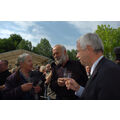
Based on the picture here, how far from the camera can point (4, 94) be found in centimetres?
221

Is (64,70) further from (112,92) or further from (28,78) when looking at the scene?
(112,92)

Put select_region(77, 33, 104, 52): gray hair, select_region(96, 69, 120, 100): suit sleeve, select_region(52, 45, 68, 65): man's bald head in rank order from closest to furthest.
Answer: select_region(96, 69, 120, 100): suit sleeve < select_region(77, 33, 104, 52): gray hair < select_region(52, 45, 68, 65): man's bald head

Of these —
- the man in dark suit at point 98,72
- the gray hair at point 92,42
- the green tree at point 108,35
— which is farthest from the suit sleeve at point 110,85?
the green tree at point 108,35

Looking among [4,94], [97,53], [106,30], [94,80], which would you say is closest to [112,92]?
[94,80]

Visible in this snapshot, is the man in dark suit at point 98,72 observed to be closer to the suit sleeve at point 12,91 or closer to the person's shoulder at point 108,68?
the person's shoulder at point 108,68

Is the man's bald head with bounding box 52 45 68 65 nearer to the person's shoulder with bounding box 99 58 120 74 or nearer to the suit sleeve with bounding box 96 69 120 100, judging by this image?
the person's shoulder with bounding box 99 58 120 74

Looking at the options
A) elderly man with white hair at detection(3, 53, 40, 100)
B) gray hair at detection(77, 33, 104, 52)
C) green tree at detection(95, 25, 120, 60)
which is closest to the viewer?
gray hair at detection(77, 33, 104, 52)

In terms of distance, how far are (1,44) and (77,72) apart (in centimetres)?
4148

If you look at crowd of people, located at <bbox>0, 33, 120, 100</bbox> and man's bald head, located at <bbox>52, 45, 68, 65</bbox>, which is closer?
crowd of people, located at <bbox>0, 33, 120, 100</bbox>

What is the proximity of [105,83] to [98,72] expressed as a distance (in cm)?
17

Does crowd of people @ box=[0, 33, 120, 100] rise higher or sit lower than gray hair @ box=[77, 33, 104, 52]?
lower

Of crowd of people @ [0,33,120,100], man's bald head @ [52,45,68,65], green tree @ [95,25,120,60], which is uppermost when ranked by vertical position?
green tree @ [95,25,120,60]

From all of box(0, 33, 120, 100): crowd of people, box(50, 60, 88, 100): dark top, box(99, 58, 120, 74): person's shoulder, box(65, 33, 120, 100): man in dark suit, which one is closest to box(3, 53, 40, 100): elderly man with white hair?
box(0, 33, 120, 100): crowd of people

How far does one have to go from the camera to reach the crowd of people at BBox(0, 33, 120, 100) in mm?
1221
